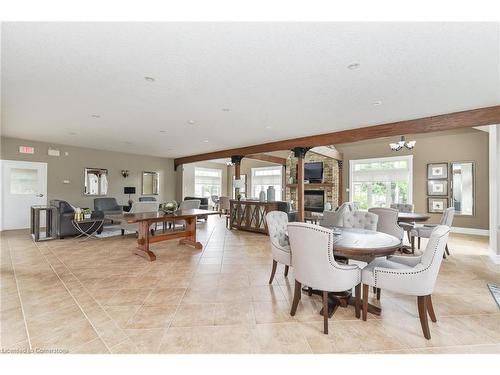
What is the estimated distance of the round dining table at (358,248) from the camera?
7.23 feet

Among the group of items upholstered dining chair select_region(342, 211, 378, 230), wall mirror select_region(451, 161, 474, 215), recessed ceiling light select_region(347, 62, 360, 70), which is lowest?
upholstered dining chair select_region(342, 211, 378, 230)

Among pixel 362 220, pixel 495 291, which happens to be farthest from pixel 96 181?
pixel 495 291

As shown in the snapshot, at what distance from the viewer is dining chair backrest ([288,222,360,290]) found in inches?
83.2

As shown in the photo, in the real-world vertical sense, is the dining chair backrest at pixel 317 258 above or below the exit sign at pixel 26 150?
below

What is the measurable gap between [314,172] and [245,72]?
790 centimetres

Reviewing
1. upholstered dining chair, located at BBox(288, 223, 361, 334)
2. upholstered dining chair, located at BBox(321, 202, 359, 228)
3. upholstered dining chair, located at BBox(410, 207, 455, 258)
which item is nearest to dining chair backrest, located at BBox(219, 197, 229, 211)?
upholstered dining chair, located at BBox(321, 202, 359, 228)

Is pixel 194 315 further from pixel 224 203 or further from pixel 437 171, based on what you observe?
pixel 224 203

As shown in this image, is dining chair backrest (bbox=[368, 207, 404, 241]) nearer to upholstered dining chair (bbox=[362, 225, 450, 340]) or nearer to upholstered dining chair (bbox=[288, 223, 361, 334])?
upholstered dining chair (bbox=[362, 225, 450, 340])

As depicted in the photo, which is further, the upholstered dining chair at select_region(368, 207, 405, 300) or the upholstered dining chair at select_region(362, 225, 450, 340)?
the upholstered dining chair at select_region(368, 207, 405, 300)

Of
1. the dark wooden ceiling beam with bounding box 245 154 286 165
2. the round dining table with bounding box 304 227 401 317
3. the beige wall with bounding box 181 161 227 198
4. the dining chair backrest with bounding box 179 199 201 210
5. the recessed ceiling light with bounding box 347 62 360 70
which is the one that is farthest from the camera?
the beige wall with bounding box 181 161 227 198

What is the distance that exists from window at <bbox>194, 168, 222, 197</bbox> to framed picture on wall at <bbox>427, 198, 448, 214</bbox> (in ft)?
30.9

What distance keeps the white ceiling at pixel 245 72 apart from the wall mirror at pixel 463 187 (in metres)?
4.27

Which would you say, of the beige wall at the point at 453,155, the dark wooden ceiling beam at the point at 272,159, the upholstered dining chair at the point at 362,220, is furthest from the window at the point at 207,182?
the upholstered dining chair at the point at 362,220

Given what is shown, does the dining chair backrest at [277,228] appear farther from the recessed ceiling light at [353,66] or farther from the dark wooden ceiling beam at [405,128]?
the dark wooden ceiling beam at [405,128]
